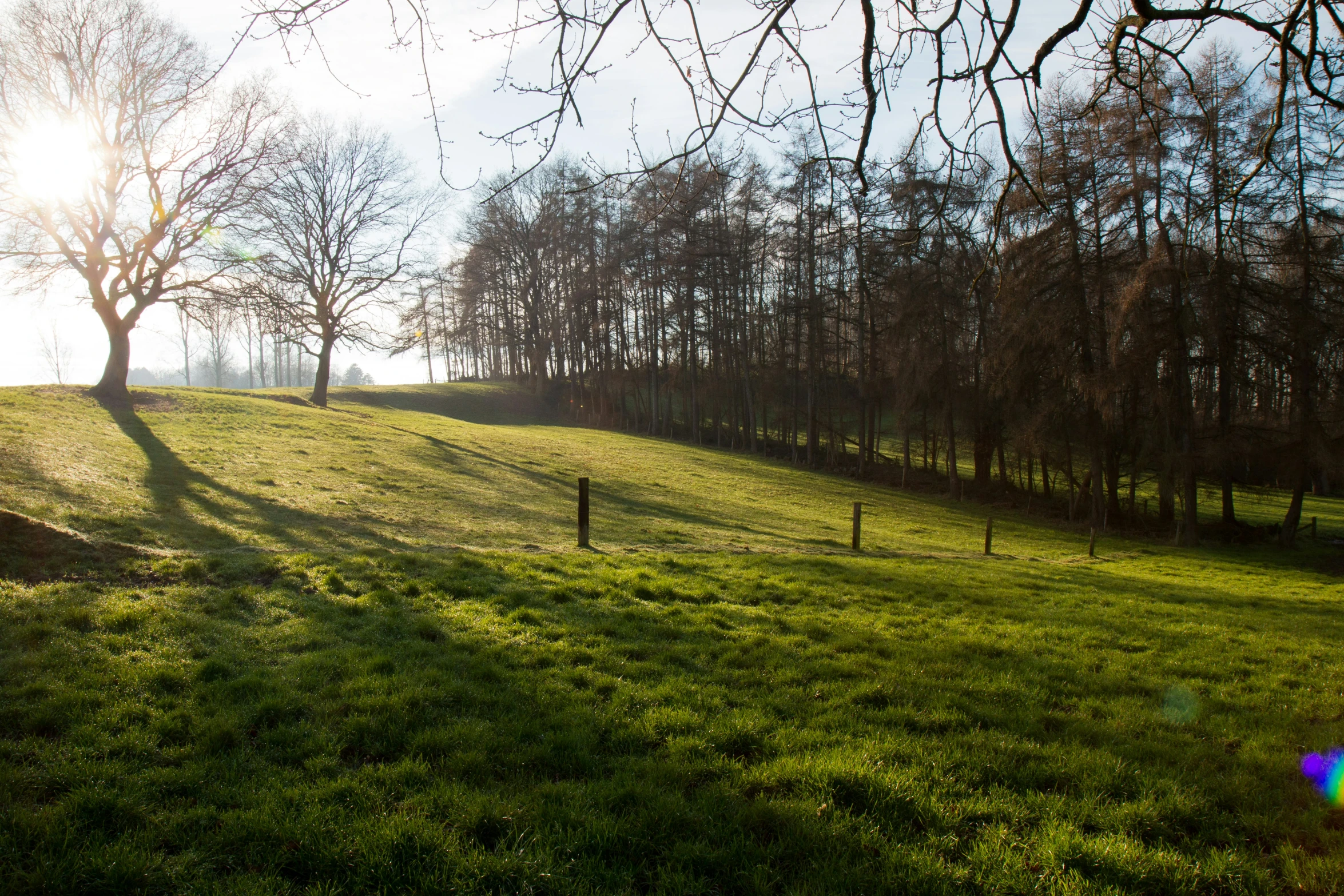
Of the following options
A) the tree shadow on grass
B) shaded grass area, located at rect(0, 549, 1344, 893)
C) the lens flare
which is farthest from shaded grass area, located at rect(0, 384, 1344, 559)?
the lens flare

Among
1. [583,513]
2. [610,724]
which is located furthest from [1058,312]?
[610,724]

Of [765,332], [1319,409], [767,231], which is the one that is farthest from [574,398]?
[1319,409]

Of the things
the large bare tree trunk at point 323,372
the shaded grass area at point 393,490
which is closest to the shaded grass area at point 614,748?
the shaded grass area at point 393,490

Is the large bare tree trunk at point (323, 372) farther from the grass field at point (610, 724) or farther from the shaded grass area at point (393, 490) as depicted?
the grass field at point (610, 724)

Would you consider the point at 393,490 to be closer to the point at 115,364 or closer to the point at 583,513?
the point at 583,513

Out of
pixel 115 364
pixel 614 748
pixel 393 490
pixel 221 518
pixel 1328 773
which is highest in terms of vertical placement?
pixel 115 364

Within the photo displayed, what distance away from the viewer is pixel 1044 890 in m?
2.70

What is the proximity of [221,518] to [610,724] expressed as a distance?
9.19 metres

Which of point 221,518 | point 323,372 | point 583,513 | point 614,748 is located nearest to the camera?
point 614,748

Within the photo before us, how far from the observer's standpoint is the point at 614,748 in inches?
150

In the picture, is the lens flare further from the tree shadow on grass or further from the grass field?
the tree shadow on grass

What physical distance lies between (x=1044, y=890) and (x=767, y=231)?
3366 centimetres

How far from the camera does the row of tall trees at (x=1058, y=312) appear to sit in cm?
1988

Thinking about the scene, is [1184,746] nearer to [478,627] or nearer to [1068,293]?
[478,627]
